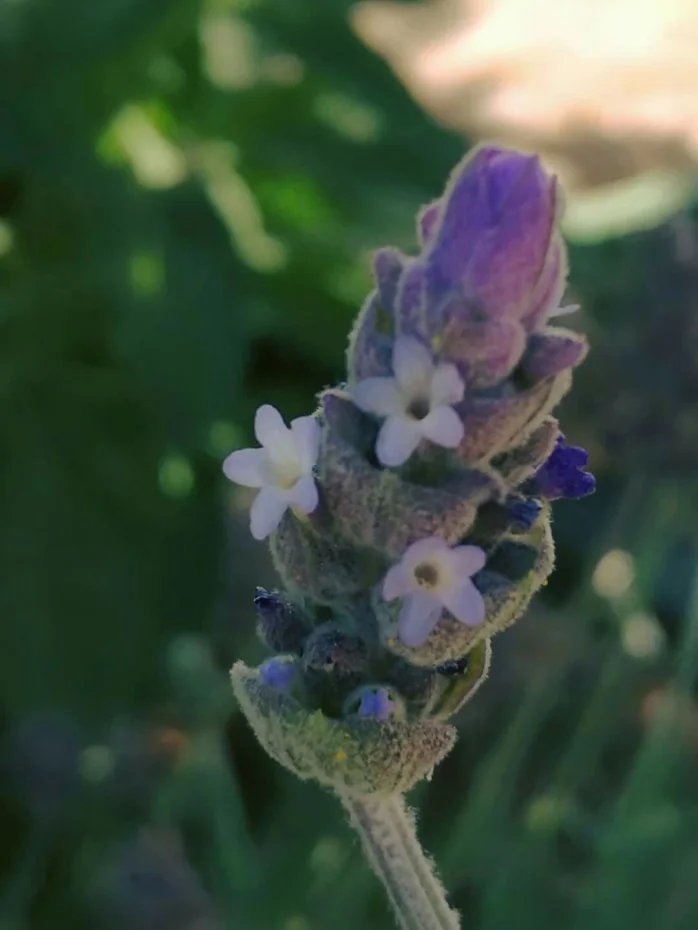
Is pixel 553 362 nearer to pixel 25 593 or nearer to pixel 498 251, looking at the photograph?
pixel 498 251

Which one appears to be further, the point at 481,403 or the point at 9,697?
the point at 9,697

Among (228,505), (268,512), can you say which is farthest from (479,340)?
(228,505)

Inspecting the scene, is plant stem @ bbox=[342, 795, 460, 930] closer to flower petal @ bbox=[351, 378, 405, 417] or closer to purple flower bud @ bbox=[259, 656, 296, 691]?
purple flower bud @ bbox=[259, 656, 296, 691]

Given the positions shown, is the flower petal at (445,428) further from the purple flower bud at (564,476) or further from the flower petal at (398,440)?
the purple flower bud at (564,476)

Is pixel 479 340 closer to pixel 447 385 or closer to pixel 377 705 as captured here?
pixel 447 385

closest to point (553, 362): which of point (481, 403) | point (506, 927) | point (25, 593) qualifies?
point (481, 403)

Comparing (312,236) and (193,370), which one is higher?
(312,236)
